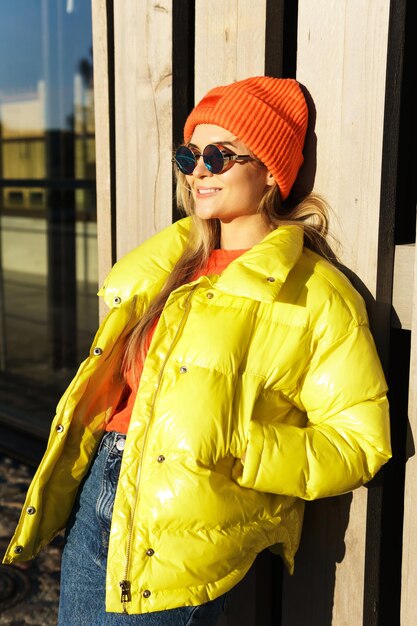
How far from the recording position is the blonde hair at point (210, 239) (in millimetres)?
1989

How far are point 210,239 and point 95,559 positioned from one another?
2.96 ft

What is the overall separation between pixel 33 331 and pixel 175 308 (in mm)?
5057

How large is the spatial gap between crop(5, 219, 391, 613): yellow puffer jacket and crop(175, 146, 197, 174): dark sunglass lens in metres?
0.29

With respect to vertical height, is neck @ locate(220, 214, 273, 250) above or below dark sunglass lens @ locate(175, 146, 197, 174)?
below

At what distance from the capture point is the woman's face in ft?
6.26

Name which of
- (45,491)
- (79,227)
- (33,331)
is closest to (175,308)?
(45,491)

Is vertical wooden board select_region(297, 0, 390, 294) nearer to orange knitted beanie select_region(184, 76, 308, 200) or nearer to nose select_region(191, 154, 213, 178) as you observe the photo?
orange knitted beanie select_region(184, 76, 308, 200)

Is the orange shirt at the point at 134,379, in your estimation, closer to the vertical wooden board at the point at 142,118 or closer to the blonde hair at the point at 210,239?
the blonde hair at the point at 210,239

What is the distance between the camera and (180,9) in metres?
2.34

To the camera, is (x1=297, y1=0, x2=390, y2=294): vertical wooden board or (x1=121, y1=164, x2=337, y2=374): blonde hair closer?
(x1=297, y1=0, x2=390, y2=294): vertical wooden board

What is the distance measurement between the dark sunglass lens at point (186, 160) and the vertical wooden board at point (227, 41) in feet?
1.18

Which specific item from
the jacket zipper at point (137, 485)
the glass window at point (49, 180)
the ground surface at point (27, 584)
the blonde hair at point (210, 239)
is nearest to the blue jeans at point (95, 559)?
the jacket zipper at point (137, 485)

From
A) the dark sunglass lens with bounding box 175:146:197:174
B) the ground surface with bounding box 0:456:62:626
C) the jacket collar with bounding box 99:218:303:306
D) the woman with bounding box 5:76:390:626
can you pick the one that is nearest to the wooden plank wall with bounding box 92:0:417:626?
the woman with bounding box 5:76:390:626

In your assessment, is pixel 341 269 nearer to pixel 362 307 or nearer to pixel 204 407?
pixel 362 307
